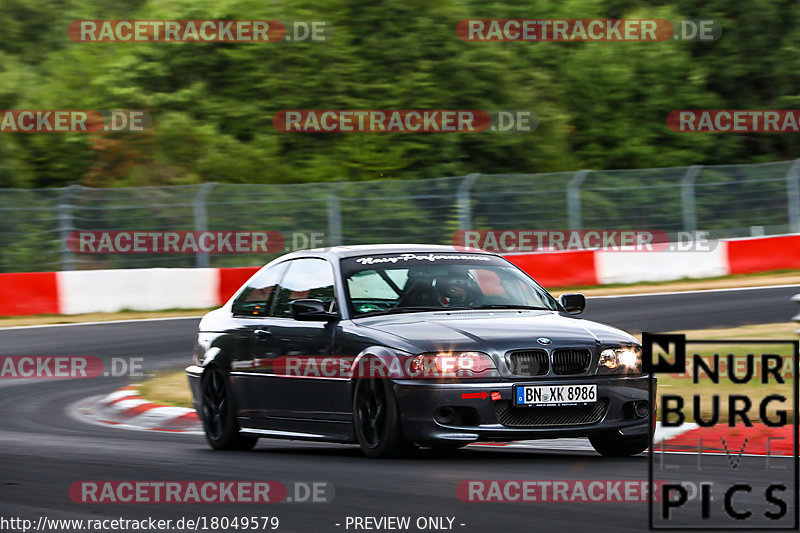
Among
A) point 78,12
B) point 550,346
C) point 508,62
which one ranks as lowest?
point 550,346

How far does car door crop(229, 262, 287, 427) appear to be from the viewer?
981cm

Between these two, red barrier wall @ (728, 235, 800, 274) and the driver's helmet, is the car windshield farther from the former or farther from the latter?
red barrier wall @ (728, 235, 800, 274)

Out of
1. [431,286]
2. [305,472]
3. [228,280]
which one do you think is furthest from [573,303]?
[228,280]

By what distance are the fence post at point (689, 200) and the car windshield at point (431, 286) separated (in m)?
14.7

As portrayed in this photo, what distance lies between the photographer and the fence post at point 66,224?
22281 mm

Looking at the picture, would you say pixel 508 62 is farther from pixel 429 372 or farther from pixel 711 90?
pixel 429 372

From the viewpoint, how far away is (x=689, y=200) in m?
24.1

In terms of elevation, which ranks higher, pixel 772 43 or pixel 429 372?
pixel 772 43

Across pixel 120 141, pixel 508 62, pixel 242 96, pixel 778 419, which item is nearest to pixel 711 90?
pixel 508 62

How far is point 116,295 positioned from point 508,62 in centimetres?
1233

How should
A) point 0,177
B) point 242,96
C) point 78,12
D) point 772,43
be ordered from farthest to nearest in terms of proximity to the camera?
1. point 78,12
2. point 772,43
3. point 242,96
4. point 0,177

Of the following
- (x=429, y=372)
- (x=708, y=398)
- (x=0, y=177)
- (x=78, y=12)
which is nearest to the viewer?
(x=429, y=372)

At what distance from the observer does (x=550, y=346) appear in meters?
8.40

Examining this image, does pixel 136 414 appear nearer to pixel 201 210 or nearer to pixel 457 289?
pixel 457 289
